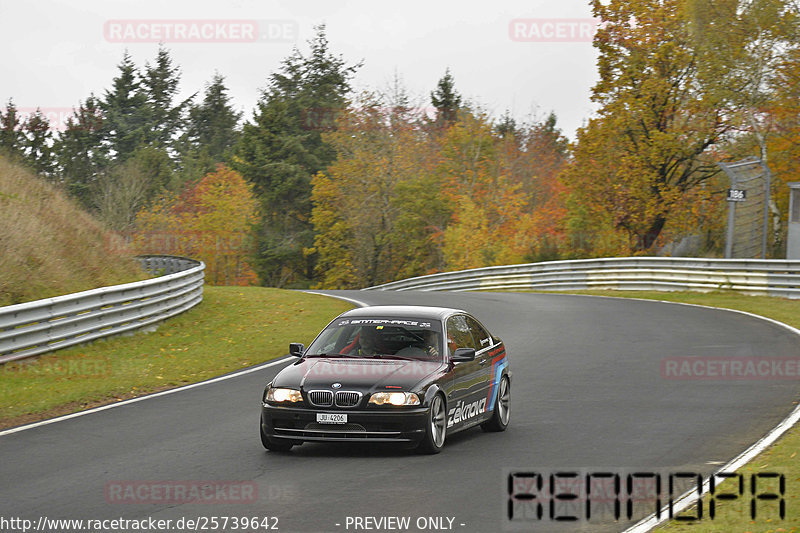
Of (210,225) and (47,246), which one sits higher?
(47,246)

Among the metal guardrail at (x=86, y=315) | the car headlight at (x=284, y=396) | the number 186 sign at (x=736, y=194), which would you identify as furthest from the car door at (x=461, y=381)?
the number 186 sign at (x=736, y=194)

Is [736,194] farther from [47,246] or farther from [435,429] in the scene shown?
[435,429]

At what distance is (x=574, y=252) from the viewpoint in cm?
4634

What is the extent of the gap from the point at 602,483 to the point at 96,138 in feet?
309

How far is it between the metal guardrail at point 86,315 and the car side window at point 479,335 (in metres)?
7.52

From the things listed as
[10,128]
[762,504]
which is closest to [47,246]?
[762,504]

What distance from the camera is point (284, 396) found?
32.0 ft

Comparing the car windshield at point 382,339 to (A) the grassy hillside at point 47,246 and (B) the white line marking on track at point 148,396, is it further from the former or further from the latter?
(A) the grassy hillside at point 47,246

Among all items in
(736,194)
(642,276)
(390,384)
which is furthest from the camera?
(642,276)

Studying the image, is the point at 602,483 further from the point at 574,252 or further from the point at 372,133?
the point at 372,133

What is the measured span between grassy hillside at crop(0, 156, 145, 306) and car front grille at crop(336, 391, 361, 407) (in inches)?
441

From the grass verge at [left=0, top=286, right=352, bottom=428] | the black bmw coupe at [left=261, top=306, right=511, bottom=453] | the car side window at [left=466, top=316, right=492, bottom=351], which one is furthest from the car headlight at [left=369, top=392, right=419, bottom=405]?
the grass verge at [left=0, top=286, right=352, bottom=428]

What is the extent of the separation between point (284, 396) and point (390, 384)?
3.34ft

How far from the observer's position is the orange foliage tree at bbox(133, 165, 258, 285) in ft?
304
